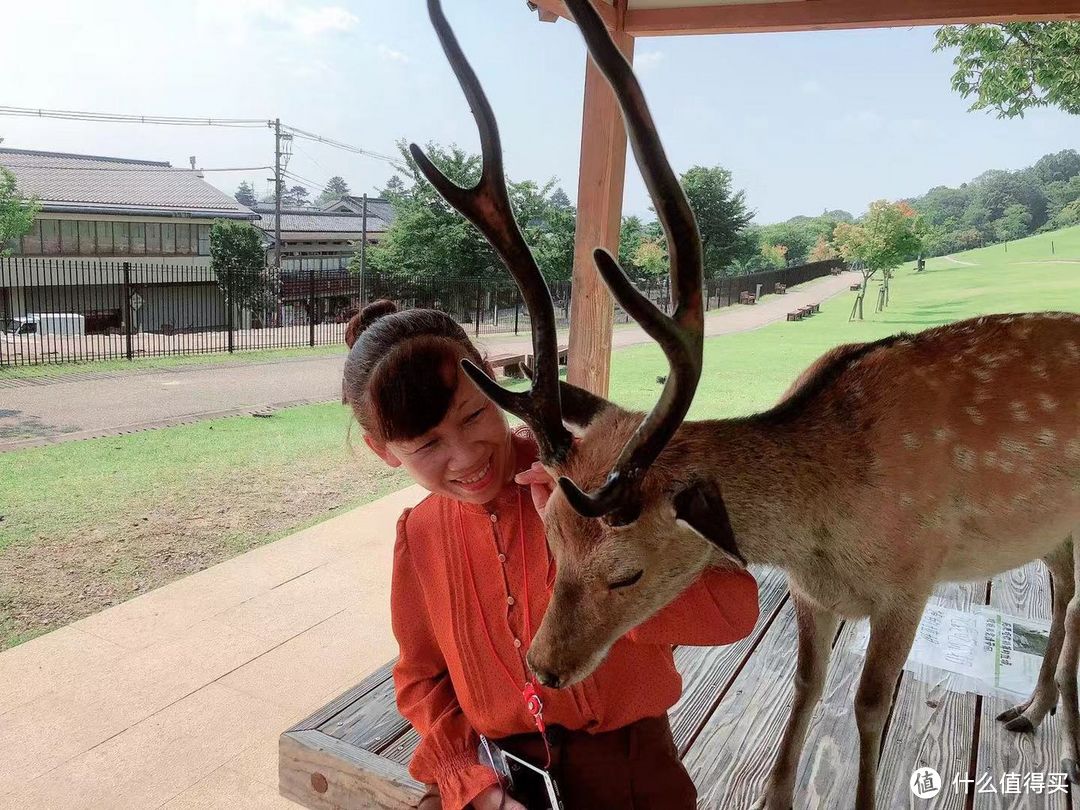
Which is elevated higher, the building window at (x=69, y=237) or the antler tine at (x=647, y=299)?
the building window at (x=69, y=237)

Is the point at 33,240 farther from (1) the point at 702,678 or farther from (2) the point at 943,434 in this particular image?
(2) the point at 943,434

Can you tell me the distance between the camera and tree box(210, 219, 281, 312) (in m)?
4.36

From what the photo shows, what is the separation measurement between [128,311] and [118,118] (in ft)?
3.21

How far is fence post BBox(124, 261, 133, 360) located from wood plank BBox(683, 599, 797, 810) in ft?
11.6

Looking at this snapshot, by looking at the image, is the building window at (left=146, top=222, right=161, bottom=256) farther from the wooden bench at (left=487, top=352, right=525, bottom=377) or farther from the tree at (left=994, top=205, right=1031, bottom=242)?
A: the tree at (left=994, top=205, right=1031, bottom=242)

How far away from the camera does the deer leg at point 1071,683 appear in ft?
5.38

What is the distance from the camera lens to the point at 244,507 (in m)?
3.93

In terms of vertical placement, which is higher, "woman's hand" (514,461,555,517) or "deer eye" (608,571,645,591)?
"woman's hand" (514,461,555,517)

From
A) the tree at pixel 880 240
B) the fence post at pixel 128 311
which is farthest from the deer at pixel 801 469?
the tree at pixel 880 240

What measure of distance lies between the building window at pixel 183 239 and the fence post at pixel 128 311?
1.16 ft

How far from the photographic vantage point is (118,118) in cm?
359

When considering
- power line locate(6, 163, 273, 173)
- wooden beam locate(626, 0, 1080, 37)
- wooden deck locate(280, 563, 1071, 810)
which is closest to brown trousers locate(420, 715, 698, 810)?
wooden deck locate(280, 563, 1071, 810)

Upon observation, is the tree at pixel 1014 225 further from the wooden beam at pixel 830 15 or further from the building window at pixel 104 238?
the building window at pixel 104 238

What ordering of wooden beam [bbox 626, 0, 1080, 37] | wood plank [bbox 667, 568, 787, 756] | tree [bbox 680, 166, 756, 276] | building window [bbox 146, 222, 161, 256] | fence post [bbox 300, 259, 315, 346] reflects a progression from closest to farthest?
1. wood plank [bbox 667, 568, 787, 756]
2. wooden beam [bbox 626, 0, 1080, 37]
3. building window [bbox 146, 222, 161, 256]
4. fence post [bbox 300, 259, 315, 346]
5. tree [bbox 680, 166, 756, 276]
